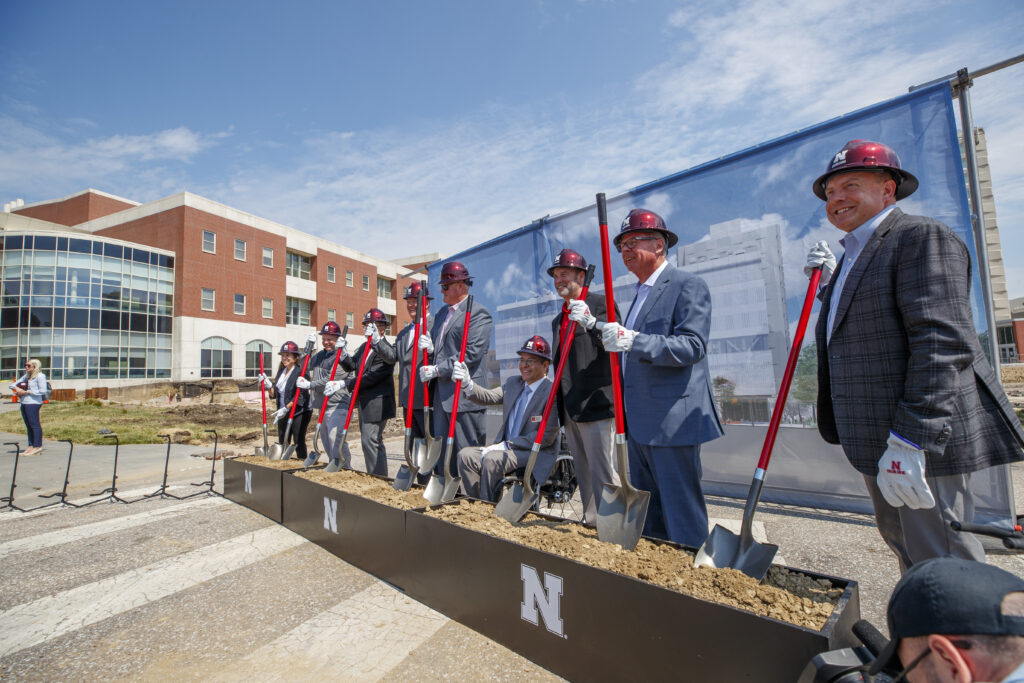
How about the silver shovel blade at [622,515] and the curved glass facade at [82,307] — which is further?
the curved glass facade at [82,307]

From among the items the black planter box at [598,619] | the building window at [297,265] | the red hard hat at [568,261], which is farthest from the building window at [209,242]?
the black planter box at [598,619]

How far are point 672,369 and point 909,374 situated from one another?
948mm

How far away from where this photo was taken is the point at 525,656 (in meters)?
2.05

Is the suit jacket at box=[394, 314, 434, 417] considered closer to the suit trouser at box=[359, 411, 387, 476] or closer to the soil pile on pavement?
the suit trouser at box=[359, 411, 387, 476]

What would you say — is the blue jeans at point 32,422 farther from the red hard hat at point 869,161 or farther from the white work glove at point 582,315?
the red hard hat at point 869,161

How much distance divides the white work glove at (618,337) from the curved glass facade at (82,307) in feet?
105

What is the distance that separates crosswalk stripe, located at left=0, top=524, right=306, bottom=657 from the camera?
257cm

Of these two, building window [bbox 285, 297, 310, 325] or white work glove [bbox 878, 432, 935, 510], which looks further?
building window [bbox 285, 297, 310, 325]

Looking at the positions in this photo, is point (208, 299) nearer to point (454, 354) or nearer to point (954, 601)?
A: point (454, 354)

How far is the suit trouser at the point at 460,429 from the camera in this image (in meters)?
4.25

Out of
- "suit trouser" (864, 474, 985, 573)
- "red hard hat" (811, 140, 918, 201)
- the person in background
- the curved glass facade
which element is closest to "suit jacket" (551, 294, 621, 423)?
"red hard hat" (811, 140, 918, 201)

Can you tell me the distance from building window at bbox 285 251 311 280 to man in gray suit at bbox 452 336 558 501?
108ft

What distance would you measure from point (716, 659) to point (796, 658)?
0.23m

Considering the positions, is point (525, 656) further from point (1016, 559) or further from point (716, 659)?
point (1016, 559)
